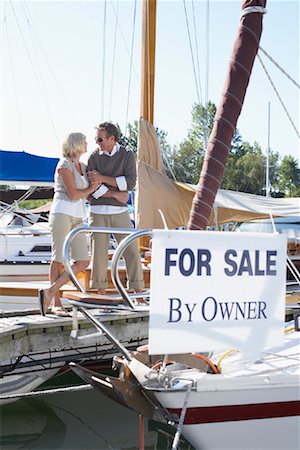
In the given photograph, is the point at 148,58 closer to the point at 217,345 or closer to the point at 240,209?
the point at 240,209

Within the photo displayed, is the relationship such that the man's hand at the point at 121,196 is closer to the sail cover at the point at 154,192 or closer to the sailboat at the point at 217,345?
the sail cover at the point at 154,192

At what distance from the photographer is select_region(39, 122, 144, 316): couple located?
5.01 m

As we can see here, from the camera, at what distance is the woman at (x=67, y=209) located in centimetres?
498

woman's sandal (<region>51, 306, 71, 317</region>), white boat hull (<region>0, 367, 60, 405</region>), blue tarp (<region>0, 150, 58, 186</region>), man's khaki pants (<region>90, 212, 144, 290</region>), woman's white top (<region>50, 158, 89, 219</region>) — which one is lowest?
white boat hull (<region>0, 367, 60, 405</region>)

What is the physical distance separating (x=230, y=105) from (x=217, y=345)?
1.77 m

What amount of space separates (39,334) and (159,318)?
1881 mm

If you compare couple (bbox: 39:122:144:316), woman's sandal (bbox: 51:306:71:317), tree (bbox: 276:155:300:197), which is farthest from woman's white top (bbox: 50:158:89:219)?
tree (bbox: 276:155:300:197)

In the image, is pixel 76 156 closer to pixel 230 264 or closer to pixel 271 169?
pixel 230 264

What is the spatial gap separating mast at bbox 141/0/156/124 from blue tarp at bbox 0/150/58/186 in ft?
8.64

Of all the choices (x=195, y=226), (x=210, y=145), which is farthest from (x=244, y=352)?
(x=210, y=145)

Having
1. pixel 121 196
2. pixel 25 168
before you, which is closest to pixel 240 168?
pixel 25 168

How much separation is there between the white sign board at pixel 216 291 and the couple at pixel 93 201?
1.84 metres

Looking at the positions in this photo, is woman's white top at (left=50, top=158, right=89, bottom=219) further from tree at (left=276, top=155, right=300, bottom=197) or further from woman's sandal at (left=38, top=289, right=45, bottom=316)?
tree at (left=276, top=155, right=300, bottom=197)

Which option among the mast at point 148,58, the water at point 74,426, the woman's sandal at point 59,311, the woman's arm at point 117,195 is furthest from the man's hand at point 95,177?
the mast at point 148,58
